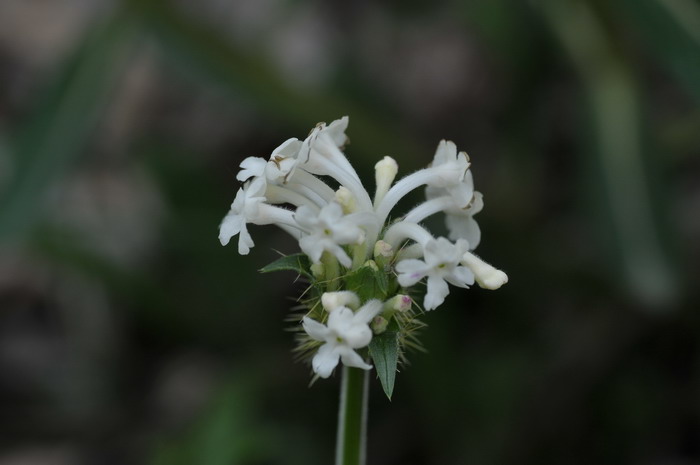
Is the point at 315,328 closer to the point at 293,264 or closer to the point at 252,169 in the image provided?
the point at 293,264

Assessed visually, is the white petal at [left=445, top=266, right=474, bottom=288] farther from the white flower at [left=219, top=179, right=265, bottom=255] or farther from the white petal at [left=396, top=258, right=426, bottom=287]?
the white flower at [left=219, top=179, right=265, bottom=255]

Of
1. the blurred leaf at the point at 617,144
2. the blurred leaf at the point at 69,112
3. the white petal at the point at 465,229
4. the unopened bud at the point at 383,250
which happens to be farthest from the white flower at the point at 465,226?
the blurred leaf at the point at 69,112

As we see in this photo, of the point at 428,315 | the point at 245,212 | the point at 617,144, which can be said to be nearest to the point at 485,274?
the point at 245,212

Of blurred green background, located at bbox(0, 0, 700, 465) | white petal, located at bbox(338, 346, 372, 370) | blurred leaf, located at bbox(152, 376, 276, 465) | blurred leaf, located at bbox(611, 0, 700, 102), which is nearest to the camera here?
white petal, located at bbox(338, 346, 372, 370)

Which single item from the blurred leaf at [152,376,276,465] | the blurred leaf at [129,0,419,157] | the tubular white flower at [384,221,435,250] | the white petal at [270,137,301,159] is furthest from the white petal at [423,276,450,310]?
the blurred leaf at [129,0,419,157]

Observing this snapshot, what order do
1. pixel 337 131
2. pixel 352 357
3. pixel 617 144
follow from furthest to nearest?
1. pixel 617 144
2. pixel 337 131
3. pixel 352 357
